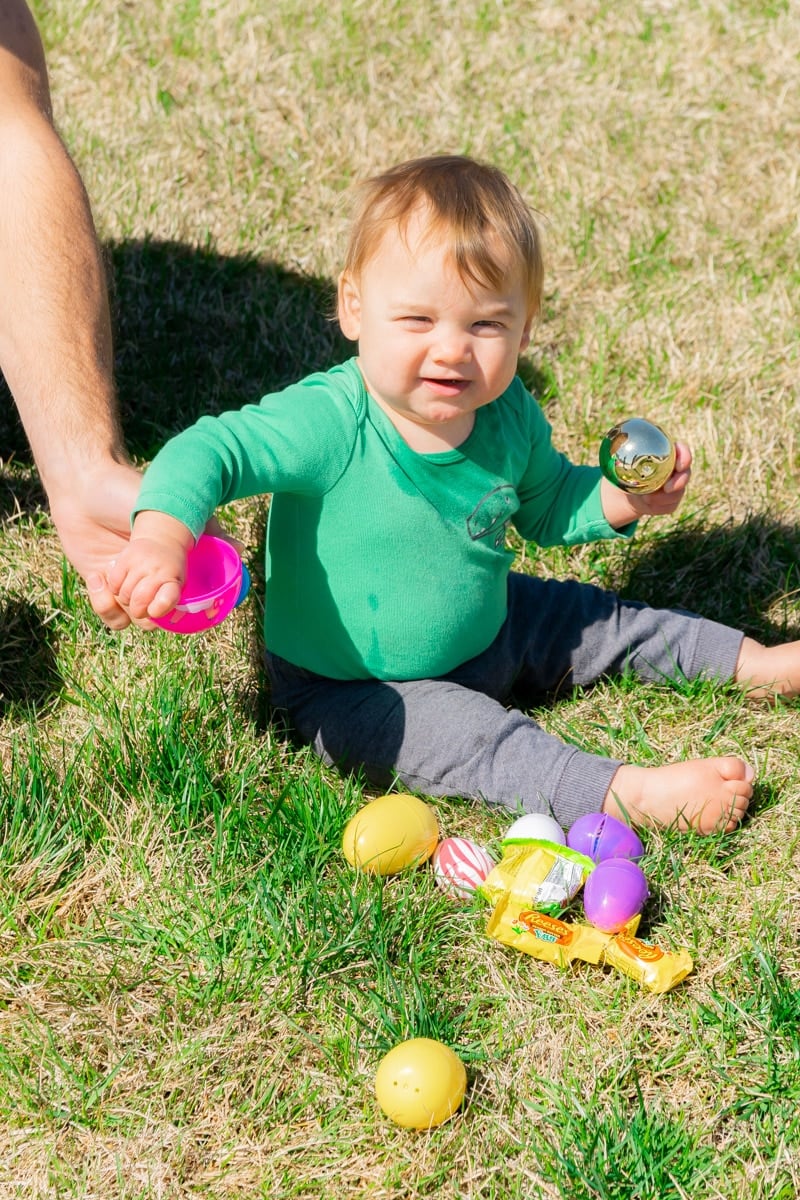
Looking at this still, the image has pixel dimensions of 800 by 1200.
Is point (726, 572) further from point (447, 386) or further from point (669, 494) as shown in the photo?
point (447, 386)

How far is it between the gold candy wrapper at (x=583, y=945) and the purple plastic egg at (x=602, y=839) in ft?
0.57

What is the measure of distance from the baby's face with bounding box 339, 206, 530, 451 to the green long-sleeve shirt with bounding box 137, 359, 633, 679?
0.40ft

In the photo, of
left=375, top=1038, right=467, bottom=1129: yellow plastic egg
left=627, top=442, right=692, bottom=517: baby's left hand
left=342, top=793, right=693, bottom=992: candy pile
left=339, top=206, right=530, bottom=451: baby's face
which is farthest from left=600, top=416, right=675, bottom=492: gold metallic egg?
left=375, top=1038, right=467, bottom=1129: yellow plastic egg

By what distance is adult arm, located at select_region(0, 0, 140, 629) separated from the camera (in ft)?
8.89

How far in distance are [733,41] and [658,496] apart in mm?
3291

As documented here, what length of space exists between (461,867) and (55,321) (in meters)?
1.50

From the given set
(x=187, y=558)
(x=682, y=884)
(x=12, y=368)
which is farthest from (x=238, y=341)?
(x=682, y=884)

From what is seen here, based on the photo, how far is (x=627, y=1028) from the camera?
2.17 meters

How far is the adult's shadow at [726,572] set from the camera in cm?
326

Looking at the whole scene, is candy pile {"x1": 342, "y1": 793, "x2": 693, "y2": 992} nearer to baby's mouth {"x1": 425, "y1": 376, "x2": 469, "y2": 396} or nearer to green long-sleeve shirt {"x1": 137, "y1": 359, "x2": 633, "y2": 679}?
green long-sleeve shirt {"x1": 137, "y1": 359, "x2": 633, "y2": 679}

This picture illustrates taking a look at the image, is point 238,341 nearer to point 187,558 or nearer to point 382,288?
point 382,288

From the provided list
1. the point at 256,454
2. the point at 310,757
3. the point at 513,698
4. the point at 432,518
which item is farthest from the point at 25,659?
the point at 513,698

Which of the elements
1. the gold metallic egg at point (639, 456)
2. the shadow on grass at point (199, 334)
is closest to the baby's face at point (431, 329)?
the gold metallic egg at point (639, 456)

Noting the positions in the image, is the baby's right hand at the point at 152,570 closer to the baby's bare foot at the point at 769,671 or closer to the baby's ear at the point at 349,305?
the baby's ear at the point at 349,305
